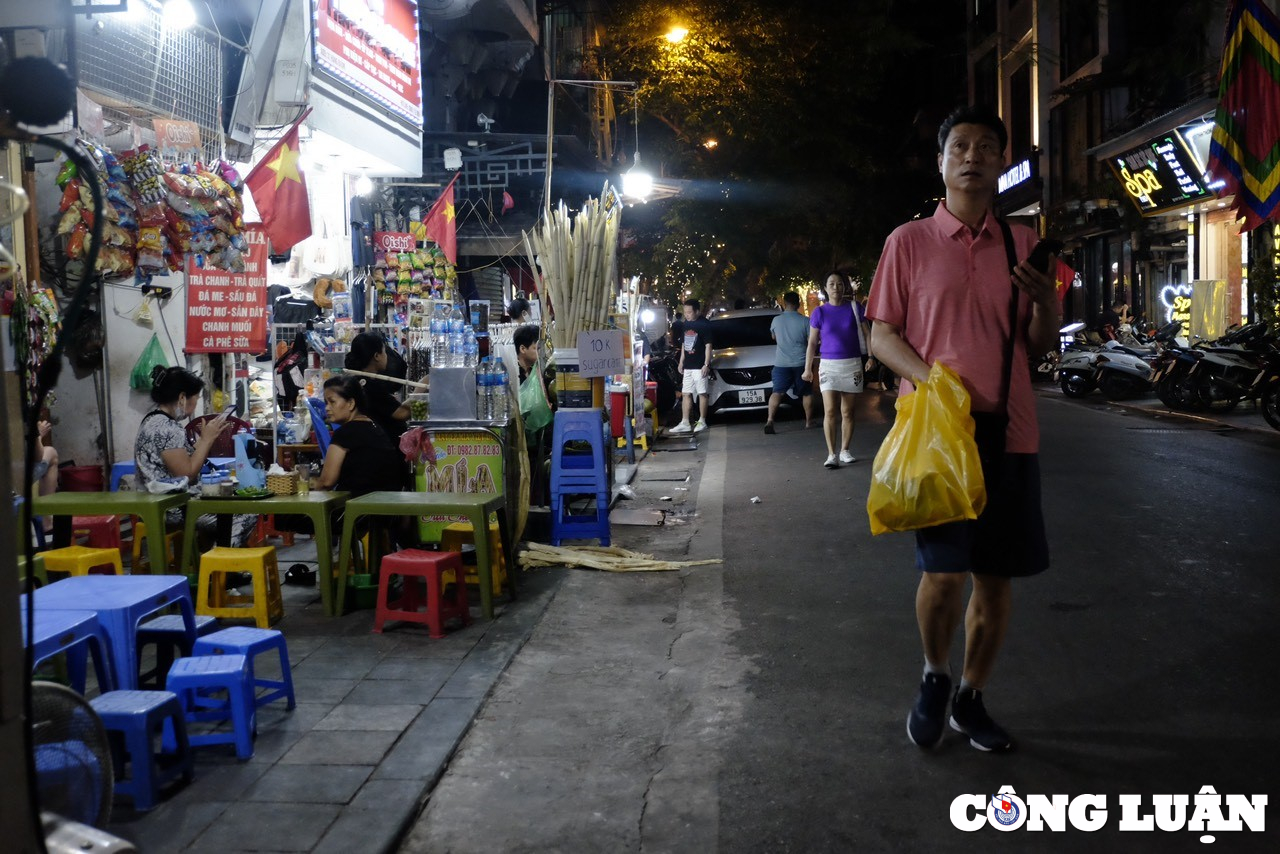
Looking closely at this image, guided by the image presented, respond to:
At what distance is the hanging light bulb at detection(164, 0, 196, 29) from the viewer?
9242 mm

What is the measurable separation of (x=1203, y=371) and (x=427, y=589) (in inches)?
542

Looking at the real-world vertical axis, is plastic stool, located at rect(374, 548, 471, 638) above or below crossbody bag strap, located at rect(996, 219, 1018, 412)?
below

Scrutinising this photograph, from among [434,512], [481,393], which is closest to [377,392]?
[481,393]

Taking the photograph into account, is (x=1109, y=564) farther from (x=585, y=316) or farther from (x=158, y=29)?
(x=158, y=29)

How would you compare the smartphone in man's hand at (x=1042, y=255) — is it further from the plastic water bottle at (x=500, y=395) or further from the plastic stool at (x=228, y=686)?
the plastic water bottle at (x=500, y=395)

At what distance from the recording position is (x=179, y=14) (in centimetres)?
939

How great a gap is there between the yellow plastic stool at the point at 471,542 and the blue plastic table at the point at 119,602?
247 centimetres

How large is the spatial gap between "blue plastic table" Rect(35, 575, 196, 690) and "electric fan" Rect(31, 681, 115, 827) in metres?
0.99

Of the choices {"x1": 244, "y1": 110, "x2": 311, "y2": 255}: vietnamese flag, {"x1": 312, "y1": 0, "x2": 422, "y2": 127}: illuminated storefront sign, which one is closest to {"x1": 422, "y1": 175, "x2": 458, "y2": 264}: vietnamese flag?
A: {"x1": 312, "y1": 0, "x2": 422, "y2": 127}: illuminated storefront sign

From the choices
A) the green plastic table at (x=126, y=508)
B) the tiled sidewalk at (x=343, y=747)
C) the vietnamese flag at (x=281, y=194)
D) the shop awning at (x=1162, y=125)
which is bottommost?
the tiled sidewalk at (x=343, y=747)

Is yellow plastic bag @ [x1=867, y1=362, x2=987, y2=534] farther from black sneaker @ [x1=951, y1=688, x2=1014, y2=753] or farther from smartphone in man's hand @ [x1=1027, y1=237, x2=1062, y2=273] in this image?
black sneaker @ [x1=951, y1=688, x2=1014, y2=753]

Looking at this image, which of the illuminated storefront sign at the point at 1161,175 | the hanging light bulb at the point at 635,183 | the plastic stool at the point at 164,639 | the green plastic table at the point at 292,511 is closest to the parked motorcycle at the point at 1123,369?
the illuminated storefront sign at the point at 1161,175

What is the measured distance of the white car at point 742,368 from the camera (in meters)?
17.5

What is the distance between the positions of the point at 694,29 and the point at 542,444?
18.5 metres
